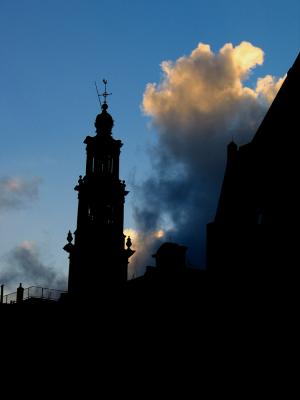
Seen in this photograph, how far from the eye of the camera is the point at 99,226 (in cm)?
5719

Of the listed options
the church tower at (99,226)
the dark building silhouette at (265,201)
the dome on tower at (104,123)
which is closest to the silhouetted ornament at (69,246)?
the church tower at (99,226)

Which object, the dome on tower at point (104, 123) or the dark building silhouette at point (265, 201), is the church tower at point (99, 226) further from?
the dark building silhouette at point (265, 201)

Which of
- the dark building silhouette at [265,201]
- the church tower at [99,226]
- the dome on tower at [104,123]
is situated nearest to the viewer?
the dark building silhouette at [265,201]

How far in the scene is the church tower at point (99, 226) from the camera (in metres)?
56.3

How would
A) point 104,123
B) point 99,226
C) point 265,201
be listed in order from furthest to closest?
point 104,123 < point 99,226 < point 265,201

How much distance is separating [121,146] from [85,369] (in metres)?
28.1

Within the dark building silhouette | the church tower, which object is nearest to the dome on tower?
the church tower

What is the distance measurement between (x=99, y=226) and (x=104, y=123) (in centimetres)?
1178

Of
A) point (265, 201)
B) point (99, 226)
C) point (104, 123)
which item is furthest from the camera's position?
point (104, 123)

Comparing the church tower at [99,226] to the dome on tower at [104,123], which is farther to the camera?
the dome on tower at [104,123]

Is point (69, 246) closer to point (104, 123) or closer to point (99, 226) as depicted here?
point (99, 226)

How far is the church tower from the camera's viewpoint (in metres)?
56.3

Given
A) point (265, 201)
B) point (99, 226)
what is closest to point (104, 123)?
point (99, 226)

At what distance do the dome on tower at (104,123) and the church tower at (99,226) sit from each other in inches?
62.9
